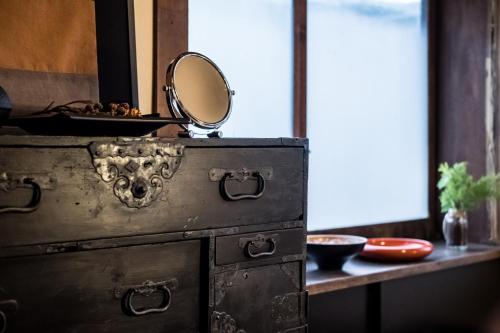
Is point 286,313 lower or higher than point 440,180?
lower

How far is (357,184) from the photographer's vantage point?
8.89 ft

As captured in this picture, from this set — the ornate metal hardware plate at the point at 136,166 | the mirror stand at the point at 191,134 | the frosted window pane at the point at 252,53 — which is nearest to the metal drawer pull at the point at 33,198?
the ornate metal hardware plate at the point at 136,166

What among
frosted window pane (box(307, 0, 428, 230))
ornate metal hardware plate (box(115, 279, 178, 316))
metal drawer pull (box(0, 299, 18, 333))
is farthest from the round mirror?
frosted window pane (box(307, 0, 428, 230))

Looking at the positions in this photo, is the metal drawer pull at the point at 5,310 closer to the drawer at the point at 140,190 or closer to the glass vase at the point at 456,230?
the drawer at the point at 140,190

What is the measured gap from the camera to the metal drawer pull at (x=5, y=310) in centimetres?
121

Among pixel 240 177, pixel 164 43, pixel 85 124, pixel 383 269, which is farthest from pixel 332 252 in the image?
pixel 85 124

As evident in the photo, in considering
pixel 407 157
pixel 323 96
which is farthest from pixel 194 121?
pixel 407 157

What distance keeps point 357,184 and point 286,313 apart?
1.14 meters

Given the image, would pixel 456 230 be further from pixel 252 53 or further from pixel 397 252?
pixel 252 53

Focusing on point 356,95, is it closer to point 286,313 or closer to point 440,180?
point 440,180

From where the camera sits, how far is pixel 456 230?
8.89 ft

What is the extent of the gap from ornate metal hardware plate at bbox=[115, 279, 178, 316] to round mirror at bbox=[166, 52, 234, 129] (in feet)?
1.39

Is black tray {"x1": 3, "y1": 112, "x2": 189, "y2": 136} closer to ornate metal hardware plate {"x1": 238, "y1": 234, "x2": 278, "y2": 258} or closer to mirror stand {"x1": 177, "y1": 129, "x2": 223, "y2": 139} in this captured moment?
mirror stand {"x1": 177, "y1": 129, "x2": 223, "y2": 139}

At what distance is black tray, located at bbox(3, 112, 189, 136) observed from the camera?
1.29 metres
